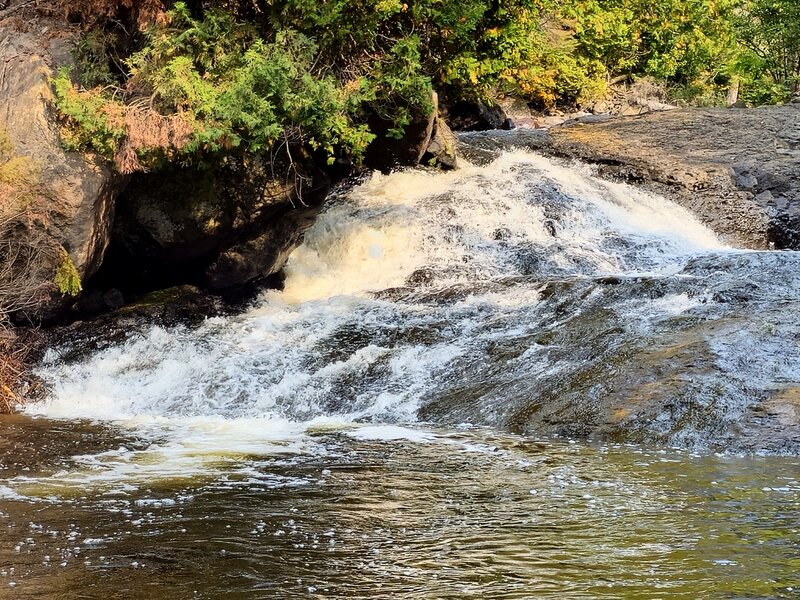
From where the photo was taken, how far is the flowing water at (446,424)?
498cm

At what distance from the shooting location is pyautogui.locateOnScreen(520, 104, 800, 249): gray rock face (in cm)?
1670

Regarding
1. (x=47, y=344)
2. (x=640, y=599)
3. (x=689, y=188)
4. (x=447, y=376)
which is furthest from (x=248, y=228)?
(x=640, y=599)

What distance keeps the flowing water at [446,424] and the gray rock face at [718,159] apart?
2.72 feet

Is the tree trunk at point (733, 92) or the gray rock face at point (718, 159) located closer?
the gray rock face at point (718, 159)

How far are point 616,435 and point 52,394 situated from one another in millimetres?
6693

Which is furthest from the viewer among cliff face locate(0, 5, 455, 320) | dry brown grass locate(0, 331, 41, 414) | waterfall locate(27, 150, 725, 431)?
cliff face locate(0, 5, 455, 320)

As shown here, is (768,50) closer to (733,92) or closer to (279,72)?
(733,92)

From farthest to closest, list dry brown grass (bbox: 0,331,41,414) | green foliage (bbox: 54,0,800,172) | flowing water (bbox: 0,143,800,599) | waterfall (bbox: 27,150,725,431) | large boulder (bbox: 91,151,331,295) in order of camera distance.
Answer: large boulder (bbox: 91,151,331,295) → green foliage (bbox: 54,0,800,172) → dry brown grass (bbox: 0,331,41,414) → waterfall (bbox: 27,150,725,431) → flowing water (bbox: 0,143,800,599)

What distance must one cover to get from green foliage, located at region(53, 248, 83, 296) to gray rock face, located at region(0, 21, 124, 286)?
0.28 feet

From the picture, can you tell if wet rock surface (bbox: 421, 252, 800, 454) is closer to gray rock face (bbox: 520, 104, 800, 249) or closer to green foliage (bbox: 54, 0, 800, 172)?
green foliage (bbox: 54, 0, 800, 172)

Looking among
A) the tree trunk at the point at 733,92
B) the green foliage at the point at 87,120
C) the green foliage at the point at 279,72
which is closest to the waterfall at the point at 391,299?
the green foliage at the point at 279,72

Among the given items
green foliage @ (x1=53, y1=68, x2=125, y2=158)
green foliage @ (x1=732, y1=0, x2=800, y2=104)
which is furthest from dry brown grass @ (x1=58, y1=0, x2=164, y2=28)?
green foliage @ (x1=732, y1=0, x2=800, y2=104)

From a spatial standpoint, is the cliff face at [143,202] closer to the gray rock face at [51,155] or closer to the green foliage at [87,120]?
the gray rock face at [51,155]

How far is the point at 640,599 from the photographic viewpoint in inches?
172
